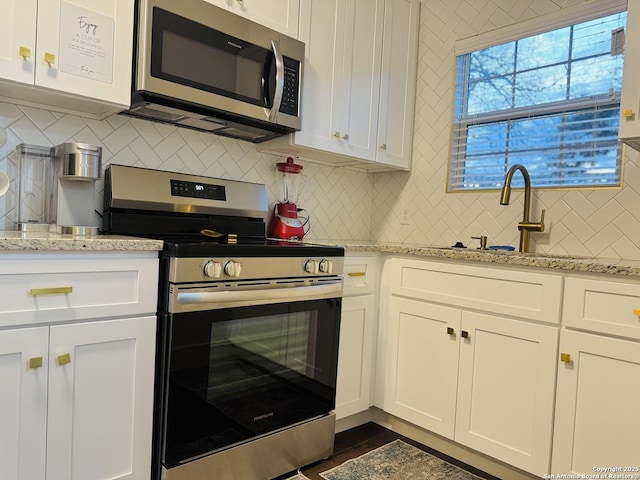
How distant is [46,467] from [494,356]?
1634 mm

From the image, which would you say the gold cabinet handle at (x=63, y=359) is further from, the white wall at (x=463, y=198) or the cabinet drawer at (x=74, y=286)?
the white wall at (x=463, y=198)

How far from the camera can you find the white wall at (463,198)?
2.08 metres

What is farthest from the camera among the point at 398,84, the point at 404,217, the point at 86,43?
the point at 404,217

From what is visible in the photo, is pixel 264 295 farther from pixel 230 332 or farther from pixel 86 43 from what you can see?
pixel 86 43

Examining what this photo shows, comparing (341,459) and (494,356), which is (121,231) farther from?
(494,356)

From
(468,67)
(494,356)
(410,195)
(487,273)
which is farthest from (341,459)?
(468,67)

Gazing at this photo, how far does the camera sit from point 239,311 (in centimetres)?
163

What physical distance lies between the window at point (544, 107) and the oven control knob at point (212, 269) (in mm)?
1638

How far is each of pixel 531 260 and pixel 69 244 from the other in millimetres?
1606

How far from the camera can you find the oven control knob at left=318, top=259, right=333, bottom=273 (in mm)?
1898

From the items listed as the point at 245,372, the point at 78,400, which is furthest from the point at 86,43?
the point at 245,372

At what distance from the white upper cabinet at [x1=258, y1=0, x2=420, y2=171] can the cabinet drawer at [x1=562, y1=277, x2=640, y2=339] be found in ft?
4.28

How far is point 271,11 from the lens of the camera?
→ 2.06 meters

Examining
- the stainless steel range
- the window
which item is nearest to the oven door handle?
the stainless steel range
